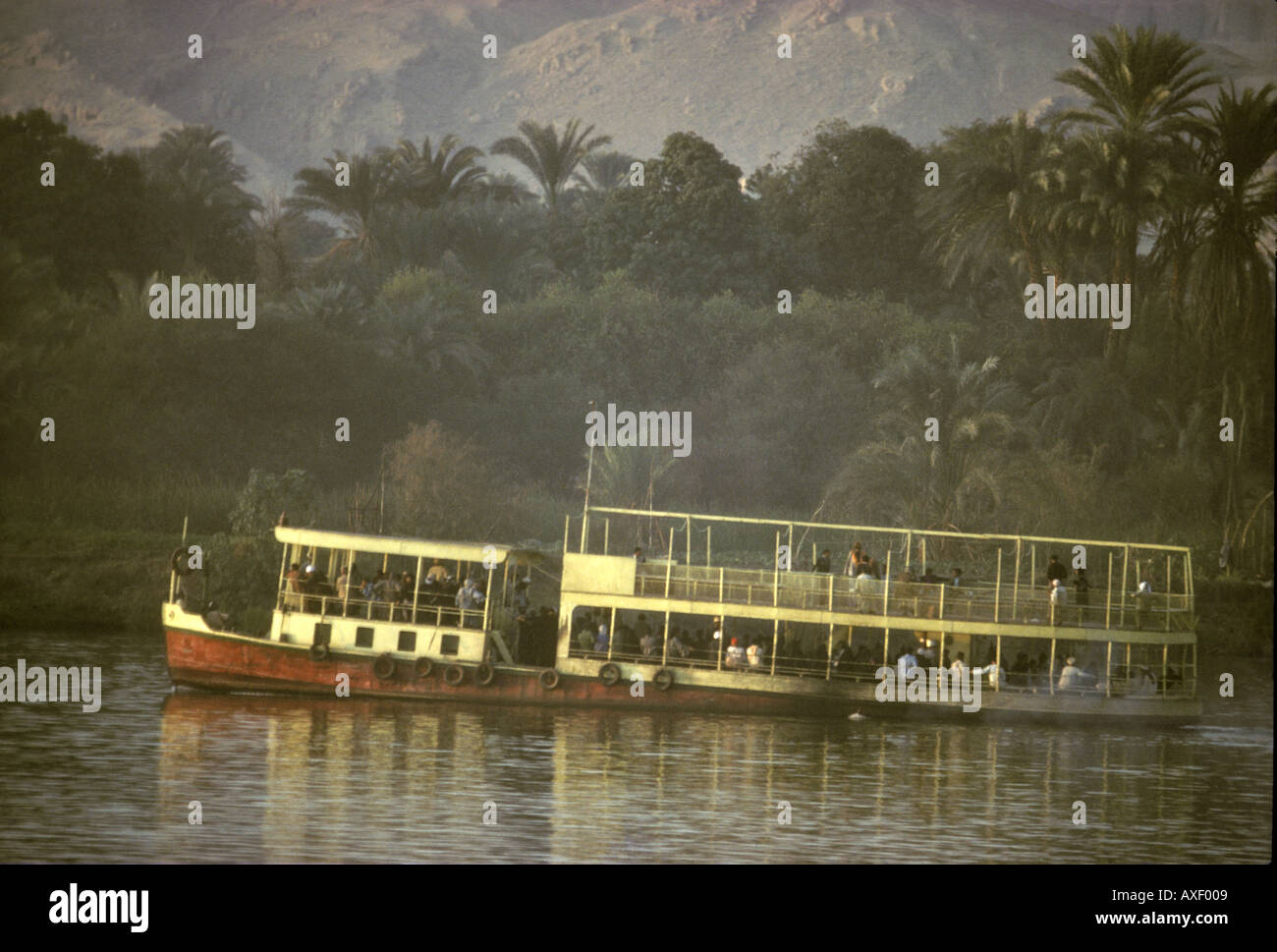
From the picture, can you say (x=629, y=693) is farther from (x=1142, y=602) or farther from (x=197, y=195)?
(x=197, y=195)

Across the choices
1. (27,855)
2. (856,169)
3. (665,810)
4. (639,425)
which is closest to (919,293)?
(856,169)

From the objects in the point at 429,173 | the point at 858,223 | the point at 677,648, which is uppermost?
the point at 429,173

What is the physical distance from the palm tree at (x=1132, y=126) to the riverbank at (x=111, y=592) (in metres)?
23.4

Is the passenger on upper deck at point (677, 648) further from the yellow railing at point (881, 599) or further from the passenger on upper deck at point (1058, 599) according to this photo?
the passenger on upper deck at point (1058, 599)

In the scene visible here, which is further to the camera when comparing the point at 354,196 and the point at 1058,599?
the point at 354,196

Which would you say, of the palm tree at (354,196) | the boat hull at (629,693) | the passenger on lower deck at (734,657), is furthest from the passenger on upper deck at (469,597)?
the palm tree at (354,196)

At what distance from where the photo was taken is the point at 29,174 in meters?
90.1

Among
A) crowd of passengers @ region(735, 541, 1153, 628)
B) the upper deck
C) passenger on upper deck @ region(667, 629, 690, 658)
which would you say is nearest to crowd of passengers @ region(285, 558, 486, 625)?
the upper deck

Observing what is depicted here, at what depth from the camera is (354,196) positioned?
4508 inches

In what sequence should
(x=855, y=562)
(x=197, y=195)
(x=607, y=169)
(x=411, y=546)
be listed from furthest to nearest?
(x=607, y=169) < (x=197, y=195) < (x=855, y=562) < (x=411, y=546)

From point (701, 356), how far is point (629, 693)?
48329mm

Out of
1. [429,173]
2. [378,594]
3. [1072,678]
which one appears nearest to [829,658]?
[1072,678]

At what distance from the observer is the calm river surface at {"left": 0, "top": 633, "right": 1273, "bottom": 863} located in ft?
124
